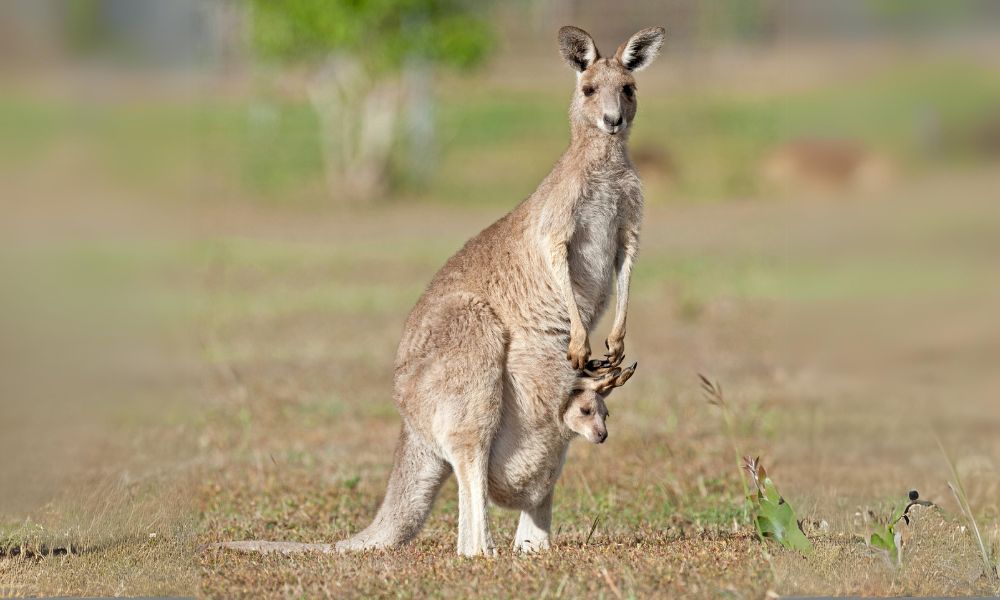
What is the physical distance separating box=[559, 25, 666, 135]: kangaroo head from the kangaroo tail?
52.1 inches

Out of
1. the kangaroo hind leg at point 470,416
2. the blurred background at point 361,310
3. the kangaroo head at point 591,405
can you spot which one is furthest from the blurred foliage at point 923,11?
the kangaroo hind leg at point 470,416

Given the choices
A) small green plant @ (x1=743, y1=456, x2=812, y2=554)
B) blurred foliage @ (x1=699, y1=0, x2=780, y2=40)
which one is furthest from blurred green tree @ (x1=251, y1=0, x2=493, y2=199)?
small green plant @ (x1=743, y1=456, x2=812, y2=554)

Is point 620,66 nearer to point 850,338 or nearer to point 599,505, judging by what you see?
point 850,338

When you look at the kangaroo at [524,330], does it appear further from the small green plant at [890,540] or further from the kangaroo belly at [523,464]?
the small green plant at [890,540]

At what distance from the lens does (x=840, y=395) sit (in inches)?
238

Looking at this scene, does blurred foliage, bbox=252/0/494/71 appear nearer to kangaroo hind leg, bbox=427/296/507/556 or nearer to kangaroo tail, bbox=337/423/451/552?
kangaroo tail, bbox=337/423/451/552

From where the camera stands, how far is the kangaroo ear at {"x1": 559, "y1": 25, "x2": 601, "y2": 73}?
16.0ft

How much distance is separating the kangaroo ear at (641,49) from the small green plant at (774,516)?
1.50 meters

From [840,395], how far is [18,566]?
3504 mm

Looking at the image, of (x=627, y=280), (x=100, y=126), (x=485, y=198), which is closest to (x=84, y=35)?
(x=100, y=126)

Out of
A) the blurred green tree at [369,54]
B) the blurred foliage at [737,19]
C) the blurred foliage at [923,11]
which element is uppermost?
the blurred foliage at [737,19]

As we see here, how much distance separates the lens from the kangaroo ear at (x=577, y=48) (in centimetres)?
488

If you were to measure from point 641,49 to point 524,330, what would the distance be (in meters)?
1.12

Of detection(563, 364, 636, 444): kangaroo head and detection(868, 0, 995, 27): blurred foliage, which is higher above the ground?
detection(868, 0, 995, 27): blurred foliage
